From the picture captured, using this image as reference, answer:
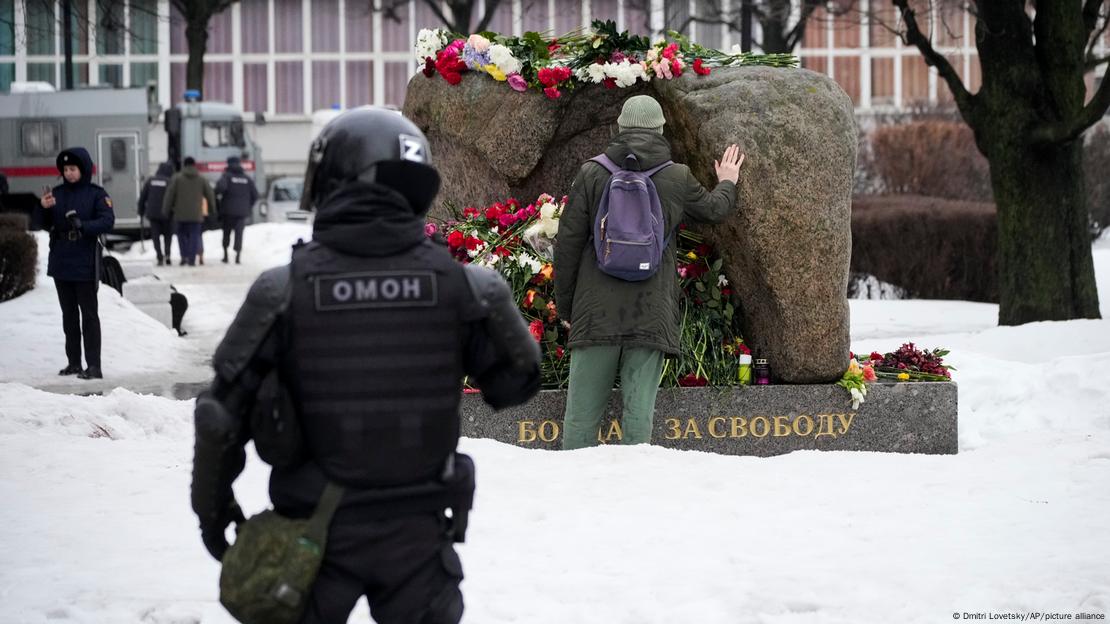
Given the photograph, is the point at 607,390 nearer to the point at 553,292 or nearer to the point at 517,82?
the point at 553,292

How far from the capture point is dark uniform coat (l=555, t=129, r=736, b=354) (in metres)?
7.55

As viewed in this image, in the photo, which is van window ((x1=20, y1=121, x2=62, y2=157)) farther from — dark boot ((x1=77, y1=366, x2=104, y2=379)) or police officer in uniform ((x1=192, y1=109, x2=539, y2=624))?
police officer in uniform ((x1=192, y1=109, x2=539, y2=624))

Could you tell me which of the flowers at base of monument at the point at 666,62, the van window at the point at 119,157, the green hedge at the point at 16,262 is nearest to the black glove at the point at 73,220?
the green hedge at the point at 16,262

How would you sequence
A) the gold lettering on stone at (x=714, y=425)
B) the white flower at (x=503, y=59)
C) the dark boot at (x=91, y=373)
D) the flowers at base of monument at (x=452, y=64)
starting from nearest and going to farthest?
the gold lettering on stone at (x=714, y=425)
the white flower at (x=503, y=59)
the flowers at base of monument at (x=452, y=64)
the dark boot at (x=91, y=373)

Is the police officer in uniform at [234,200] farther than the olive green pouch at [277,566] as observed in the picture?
Yes

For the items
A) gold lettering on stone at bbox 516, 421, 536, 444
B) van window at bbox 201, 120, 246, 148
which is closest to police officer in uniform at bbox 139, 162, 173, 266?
van window at bbox 201, 120, 246, 148

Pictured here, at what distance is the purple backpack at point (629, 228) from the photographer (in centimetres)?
740

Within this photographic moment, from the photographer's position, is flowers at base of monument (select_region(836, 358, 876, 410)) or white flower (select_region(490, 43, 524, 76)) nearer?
flowers at base of monument (select_region(836, 358, 876, 410))

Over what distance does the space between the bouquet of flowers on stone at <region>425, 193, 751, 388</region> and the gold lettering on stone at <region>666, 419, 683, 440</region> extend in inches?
8.3

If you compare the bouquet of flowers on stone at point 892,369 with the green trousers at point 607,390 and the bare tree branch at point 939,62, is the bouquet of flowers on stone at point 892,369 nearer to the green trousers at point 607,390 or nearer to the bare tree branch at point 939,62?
the green trousers at point 607,390

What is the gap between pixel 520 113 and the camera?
9.30 meters

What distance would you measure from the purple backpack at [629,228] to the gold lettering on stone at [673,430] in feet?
4.13

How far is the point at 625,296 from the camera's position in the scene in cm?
754

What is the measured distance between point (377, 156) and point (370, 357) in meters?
0.47
